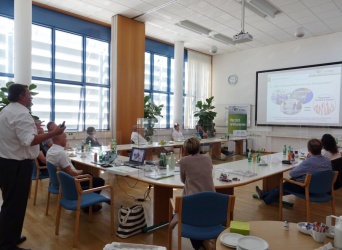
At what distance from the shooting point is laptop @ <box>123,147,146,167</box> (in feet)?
12.0

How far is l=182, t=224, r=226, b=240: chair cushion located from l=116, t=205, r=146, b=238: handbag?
3.29 ft

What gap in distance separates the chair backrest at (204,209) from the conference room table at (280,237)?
1.31 ft

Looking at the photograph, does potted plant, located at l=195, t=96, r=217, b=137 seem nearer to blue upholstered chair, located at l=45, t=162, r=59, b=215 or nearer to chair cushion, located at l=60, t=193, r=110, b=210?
blue upholstered chair, located at l=45, t=162, r=59, b=215

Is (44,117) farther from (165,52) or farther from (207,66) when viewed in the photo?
(207,66)

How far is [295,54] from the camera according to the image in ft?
30.1

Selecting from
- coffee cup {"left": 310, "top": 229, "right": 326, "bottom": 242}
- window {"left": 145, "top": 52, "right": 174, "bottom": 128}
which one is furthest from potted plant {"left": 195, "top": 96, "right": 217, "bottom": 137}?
coffee cup {"left": 310, "top": 229, "right": 326, "bottom": 242}

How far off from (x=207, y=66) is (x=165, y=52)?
8.13 ft

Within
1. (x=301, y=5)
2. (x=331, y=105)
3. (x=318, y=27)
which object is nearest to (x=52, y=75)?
(x=301, y=5)

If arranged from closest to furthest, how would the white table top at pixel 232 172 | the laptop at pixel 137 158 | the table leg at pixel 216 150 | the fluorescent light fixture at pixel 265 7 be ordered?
the white table top at pixel 232 172 < the laptop at pixel 137 158 < the fluorescent light fixture at pixel 265 7 < the table leg at pixel 216 150

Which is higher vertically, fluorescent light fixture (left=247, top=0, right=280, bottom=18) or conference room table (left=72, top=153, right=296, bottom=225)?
fluorescent light fixture (left=247, top=0, right=280, bottom=18)

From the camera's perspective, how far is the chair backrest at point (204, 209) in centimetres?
200

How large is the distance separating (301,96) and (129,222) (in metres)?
7.97

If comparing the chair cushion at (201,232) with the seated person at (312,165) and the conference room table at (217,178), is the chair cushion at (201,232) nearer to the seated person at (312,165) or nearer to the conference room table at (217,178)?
the conference room table at (217,178)

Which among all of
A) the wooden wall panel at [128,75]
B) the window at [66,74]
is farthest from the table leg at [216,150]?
the window at [66,74]
